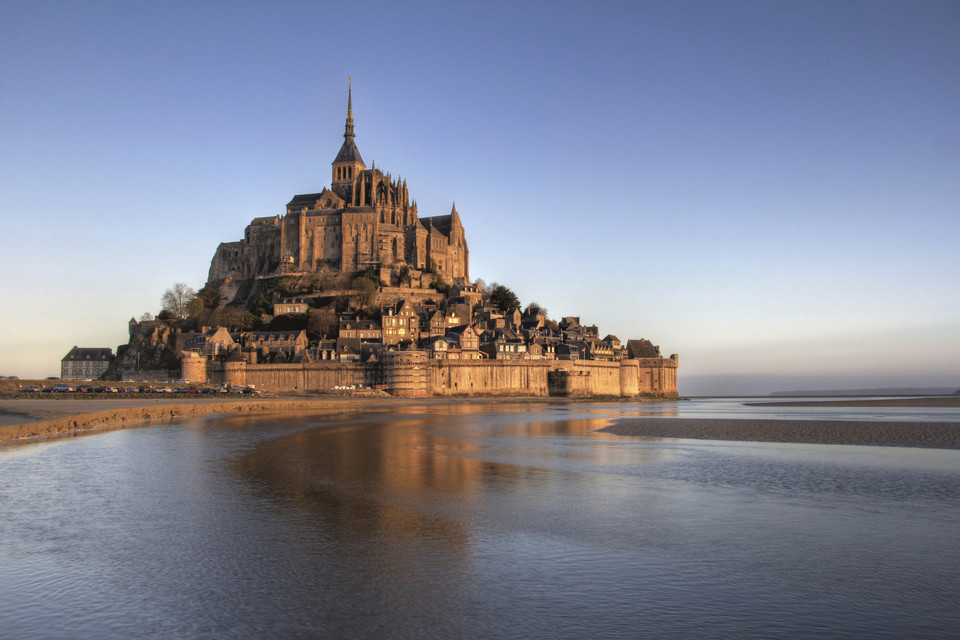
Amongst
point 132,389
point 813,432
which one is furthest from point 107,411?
point 813,432

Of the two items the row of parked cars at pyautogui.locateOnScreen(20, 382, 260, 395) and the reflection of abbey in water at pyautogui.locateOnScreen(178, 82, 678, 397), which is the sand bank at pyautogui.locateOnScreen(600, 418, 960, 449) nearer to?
the reflection of abbey in water at pyautogui.locateOnScreen(178, 82, 678, 397)

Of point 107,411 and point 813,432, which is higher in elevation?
point 107,411

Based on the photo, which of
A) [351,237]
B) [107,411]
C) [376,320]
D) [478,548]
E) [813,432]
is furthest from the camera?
[351,237]

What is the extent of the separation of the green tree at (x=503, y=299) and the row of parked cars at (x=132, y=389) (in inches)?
1320

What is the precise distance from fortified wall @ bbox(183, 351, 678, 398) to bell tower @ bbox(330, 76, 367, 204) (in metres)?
33.5

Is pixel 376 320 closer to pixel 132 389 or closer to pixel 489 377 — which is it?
pixel 489 377

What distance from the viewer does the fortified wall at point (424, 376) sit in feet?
208

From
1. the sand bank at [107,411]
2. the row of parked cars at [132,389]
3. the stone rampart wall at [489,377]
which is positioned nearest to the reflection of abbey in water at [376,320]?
the stone rampart wall at [489,377]

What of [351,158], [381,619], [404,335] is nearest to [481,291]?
[404,335]

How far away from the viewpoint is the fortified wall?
6347 cm

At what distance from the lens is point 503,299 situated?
279ft

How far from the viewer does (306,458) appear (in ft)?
68.6

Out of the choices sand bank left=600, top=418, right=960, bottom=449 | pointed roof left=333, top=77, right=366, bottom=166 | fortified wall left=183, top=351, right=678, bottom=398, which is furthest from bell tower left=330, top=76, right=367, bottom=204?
sand bank left=600, top=418, right=960, bottom=449

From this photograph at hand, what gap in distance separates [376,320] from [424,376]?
449 inches
